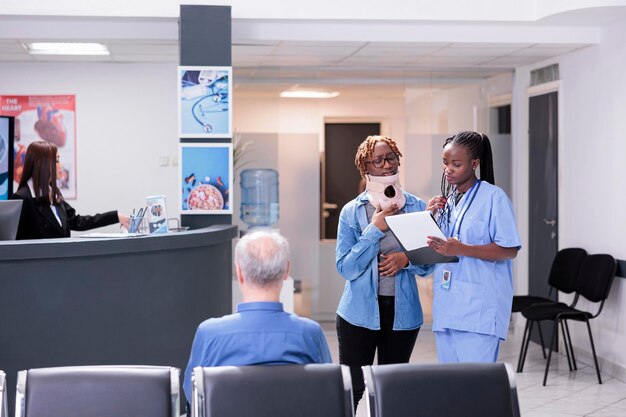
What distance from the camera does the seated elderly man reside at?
8.34 ft

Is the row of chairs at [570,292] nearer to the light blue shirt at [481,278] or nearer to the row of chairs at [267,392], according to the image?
the light blue shirt at [481,278]

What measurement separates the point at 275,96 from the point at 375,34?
1.98m

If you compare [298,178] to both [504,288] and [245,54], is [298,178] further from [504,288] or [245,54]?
[504,288]

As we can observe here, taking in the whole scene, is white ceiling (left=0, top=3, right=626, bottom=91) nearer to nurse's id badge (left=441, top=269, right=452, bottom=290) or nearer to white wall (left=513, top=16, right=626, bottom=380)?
white wall (left=513, top=16, right=626, bottom=380)

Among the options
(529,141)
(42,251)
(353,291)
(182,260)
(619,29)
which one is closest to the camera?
(353,291)

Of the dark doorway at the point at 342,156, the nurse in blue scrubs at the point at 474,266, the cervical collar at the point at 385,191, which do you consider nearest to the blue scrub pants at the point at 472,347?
the nurse in blue scrubs at the point at 474,266

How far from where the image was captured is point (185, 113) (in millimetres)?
5941

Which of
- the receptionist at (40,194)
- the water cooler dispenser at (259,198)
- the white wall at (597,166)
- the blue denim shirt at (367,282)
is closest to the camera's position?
the blue denim shirt at (367,282)

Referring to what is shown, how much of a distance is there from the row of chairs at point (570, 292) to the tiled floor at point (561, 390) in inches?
3.8

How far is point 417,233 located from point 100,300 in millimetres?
1967

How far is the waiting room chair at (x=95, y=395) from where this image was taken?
7.88ft

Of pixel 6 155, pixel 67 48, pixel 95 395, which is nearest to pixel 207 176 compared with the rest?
pixel 6 155

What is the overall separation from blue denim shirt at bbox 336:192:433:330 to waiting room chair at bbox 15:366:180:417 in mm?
1374

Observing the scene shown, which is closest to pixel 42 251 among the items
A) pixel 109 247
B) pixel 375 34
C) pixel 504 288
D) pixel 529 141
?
pixel 109 247
